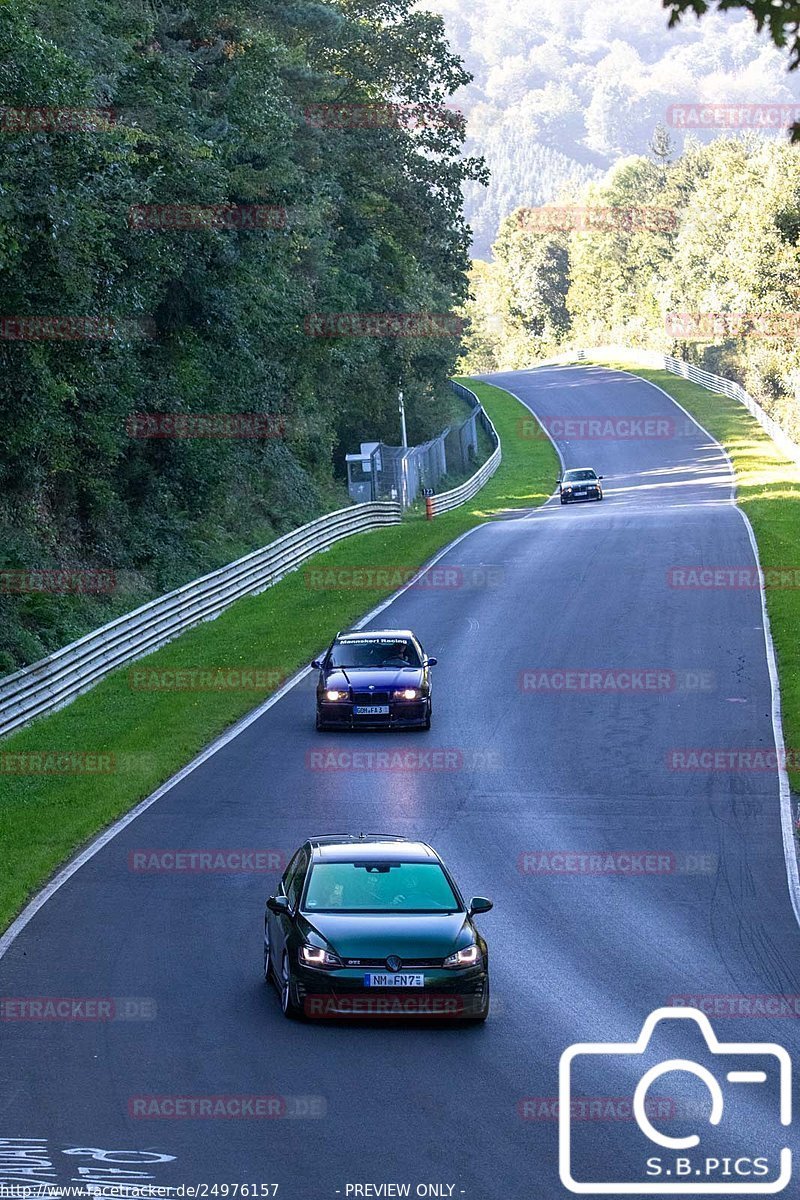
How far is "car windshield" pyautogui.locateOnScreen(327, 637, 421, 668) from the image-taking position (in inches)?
1046

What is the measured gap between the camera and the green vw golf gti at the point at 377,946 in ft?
39.3

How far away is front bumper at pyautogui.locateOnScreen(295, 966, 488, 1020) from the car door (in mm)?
601

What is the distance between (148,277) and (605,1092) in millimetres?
25495

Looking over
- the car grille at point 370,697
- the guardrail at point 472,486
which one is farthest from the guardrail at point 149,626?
the guardrail at point 472,486

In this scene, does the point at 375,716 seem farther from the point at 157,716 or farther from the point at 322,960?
the point at 322,960

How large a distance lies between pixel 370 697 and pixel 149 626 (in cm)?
935

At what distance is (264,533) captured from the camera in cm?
4744

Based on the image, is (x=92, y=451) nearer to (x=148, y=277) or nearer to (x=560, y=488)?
(x=148, y=277)

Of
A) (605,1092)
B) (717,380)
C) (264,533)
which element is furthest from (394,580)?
(717,380)

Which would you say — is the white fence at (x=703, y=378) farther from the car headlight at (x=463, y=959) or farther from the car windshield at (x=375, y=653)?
the car headlight at (x=463, y=959)

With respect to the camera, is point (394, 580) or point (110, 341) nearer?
point (110, 341)

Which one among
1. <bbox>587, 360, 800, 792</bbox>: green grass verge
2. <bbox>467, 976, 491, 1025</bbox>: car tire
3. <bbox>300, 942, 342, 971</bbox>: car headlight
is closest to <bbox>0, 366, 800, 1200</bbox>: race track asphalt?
<bbox>467, 976, 491, 1025</bbox>: car tire

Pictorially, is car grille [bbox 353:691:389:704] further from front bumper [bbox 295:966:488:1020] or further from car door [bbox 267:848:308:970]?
front bumper [bbox 295:966:488:1020]

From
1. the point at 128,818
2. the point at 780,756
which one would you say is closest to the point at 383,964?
the point at 128,818
